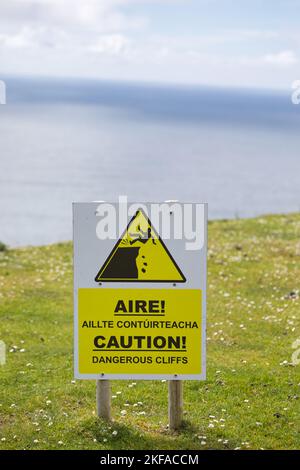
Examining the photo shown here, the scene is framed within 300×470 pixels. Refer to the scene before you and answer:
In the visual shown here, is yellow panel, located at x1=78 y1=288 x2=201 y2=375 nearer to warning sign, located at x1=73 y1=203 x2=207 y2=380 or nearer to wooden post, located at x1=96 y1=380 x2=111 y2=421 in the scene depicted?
warning sign, located at x1=73 y1=203 x2=207 y2=380

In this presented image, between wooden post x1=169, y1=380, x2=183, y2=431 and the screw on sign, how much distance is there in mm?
14

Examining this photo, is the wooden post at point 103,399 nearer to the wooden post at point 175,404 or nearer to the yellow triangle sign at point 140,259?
the wooden post at point 175,404

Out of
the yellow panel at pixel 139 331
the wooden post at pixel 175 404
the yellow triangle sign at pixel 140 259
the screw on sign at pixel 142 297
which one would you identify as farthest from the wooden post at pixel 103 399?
the yellow triangle sign at pixel 140 259

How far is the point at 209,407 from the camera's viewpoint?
37.6 ft

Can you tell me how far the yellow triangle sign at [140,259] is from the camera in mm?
10008

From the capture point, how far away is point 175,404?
10.4 metres

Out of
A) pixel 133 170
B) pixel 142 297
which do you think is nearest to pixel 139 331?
pixel 142 297

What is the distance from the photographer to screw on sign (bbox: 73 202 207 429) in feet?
33.0

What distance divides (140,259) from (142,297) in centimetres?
55

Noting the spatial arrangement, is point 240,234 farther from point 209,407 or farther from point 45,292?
point 209,407

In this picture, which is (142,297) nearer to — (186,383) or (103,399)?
(103,399)

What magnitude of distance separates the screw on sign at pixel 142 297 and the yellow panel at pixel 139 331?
0.01 m

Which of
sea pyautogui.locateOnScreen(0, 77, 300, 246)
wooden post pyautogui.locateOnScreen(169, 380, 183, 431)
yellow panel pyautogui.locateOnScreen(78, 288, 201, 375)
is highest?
sea pyautogui.locateOnScreen(0, 77, 300, 246)

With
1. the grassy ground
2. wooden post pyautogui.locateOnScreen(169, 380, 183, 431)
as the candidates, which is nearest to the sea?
the grassy ground
